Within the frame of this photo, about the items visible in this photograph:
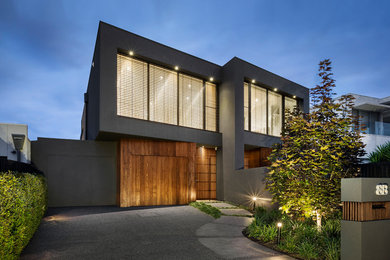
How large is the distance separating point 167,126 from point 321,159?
737 centimetres

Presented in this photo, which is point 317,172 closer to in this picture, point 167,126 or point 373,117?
point 167,126

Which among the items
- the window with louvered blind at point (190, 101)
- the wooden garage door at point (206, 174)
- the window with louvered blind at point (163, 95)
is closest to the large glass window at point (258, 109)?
the wooden garage door at point (206, 174)

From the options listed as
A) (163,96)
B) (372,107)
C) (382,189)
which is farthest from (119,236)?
(372,107)

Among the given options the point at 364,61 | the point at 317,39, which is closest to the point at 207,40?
the point at 317,39

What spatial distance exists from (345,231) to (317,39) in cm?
14640

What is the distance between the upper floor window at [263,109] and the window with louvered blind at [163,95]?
416 cm

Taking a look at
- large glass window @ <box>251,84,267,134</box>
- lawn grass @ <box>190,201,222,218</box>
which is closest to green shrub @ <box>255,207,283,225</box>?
lawn grass @ <box>190,201,222,218</box>

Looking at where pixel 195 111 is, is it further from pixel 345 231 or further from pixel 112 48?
pixel 345 231

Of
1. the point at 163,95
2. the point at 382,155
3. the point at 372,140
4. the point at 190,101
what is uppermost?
the point at 163,95

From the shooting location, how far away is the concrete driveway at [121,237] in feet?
17.3

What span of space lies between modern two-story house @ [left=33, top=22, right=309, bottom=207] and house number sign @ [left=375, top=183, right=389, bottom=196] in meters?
6.09

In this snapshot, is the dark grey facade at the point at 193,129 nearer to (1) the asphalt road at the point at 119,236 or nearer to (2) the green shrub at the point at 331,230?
(1) the asphalt road at the point at 119,236

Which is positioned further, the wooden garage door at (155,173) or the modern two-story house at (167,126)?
the wooden garage door at (155,173)

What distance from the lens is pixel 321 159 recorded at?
618 centimetres
